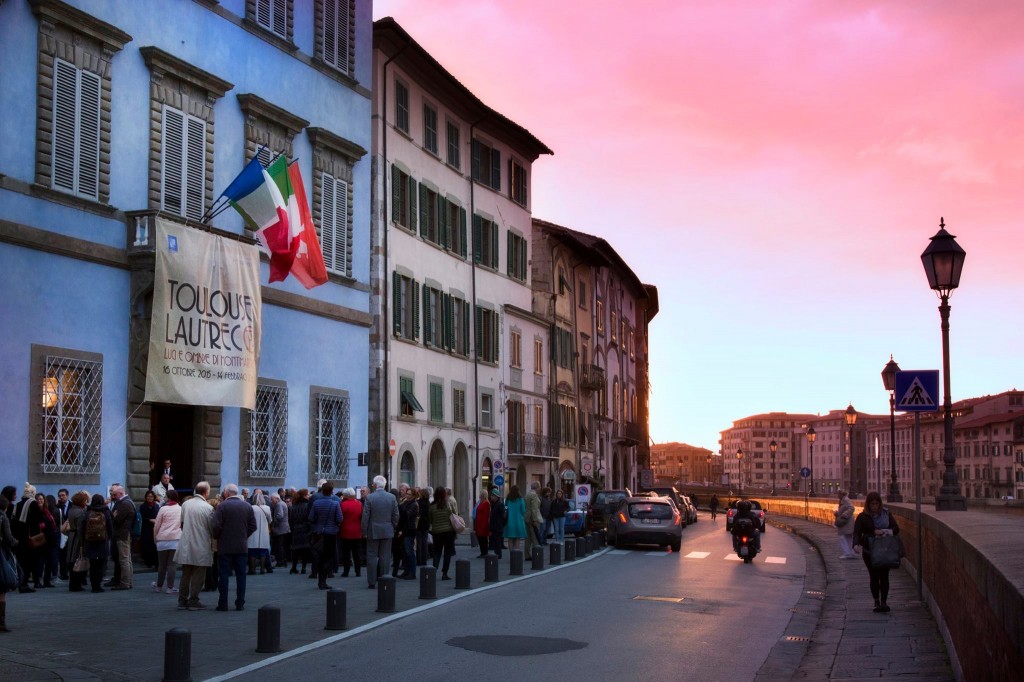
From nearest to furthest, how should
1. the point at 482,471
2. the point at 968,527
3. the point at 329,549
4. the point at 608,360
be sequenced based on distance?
the point at 968,527
the point at 329,549
the point at 482,471
the point at 608,360

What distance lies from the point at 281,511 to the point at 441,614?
10.1 m

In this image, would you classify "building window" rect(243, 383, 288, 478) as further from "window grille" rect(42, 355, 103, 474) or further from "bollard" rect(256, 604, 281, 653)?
"bollard" rect(256, 604, 281, 653)

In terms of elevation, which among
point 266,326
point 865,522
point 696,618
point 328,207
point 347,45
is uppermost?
point 347,45

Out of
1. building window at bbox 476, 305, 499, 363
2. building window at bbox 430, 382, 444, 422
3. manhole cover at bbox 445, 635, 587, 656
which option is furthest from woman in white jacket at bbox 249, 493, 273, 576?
building window at bbox 476, 305, 499, 363

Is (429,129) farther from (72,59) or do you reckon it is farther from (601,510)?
(72,59)

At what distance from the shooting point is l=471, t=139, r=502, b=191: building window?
5131 cm

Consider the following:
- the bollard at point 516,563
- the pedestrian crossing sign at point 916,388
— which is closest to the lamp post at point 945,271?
the pedestrian crossing sign at point 916,388

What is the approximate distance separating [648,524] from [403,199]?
45.9ft

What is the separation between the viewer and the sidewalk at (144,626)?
Result: 1284cm

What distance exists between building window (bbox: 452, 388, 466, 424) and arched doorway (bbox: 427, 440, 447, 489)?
6.05 ft

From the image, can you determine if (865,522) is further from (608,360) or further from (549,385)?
(608,360)

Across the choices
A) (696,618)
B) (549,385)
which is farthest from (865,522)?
(549,385)

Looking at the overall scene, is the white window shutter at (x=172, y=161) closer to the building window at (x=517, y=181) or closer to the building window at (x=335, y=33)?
the building window at (x=335, y=33)

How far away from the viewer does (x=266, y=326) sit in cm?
3058
